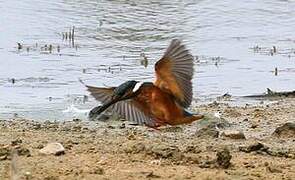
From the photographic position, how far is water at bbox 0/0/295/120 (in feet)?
33.7

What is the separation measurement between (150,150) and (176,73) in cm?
87

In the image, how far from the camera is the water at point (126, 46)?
33.7ft

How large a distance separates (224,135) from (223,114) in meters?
1.51

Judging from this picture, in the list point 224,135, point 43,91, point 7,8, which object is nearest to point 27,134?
point 224,135

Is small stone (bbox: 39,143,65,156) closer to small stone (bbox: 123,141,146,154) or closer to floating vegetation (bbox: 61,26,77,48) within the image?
small stone (bbox: 123,141,146,154)

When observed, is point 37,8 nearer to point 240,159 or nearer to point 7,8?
point 7,8

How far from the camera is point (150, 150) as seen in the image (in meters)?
5.98

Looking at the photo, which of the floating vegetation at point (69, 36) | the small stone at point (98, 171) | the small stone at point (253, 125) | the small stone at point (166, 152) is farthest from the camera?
the floating vegetation at point (69, 36)

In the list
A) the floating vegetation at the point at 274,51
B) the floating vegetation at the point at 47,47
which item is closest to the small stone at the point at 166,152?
the floating vegetation at the point at 47,47

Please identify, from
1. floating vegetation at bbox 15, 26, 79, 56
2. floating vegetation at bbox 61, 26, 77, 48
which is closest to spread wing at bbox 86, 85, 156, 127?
floating vegetation at bbox 15, 26, 79, 56

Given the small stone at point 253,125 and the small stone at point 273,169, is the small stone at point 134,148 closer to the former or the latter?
the small stone at point 273,169

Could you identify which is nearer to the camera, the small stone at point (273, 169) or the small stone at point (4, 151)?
the small stone at point (273, 169)

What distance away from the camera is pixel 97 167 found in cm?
556

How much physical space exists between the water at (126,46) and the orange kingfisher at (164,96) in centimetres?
328
